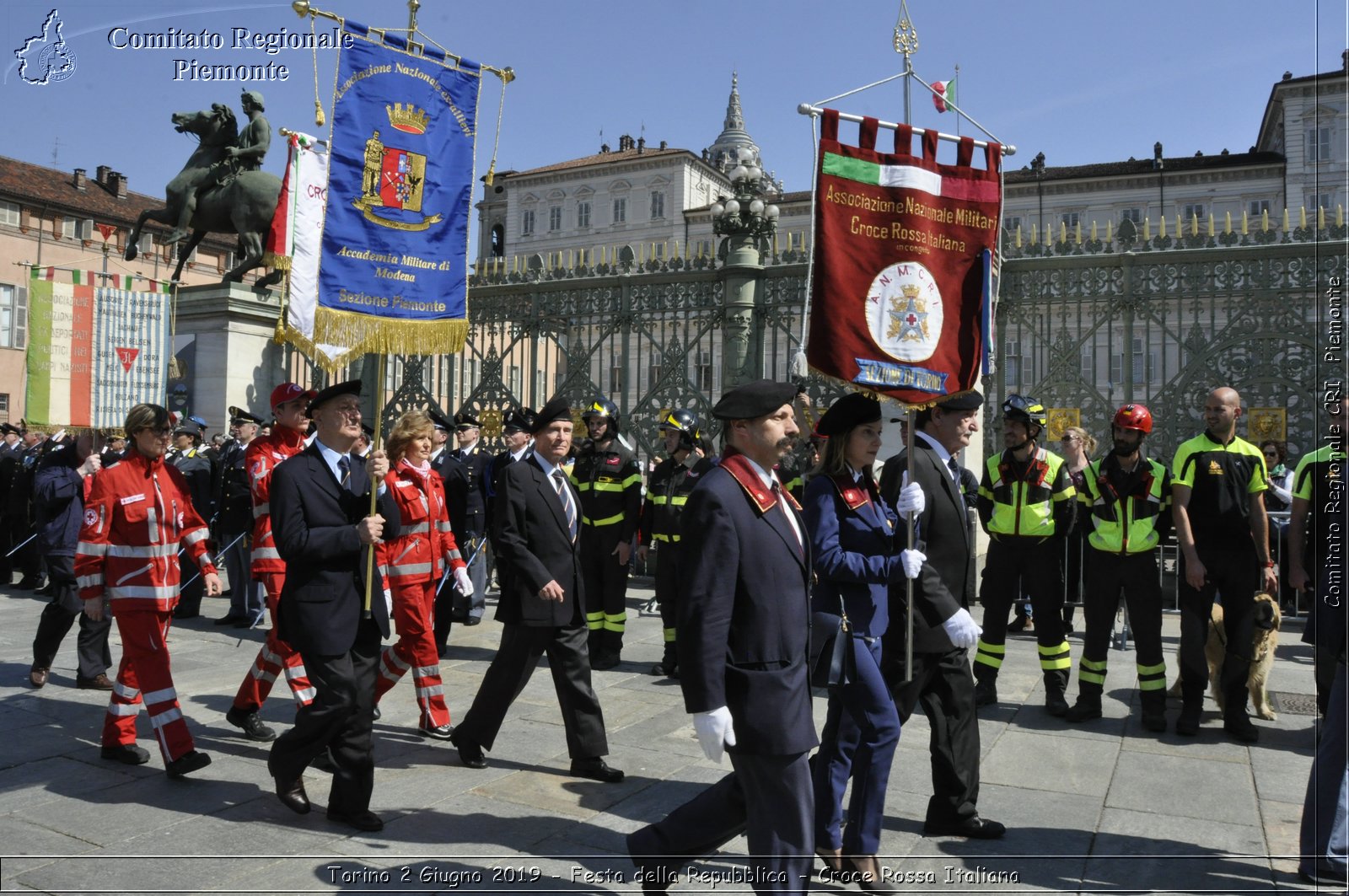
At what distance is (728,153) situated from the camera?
75.2 meters

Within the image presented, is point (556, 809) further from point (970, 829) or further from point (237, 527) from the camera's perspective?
point (237, 527)

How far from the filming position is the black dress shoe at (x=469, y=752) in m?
5.48

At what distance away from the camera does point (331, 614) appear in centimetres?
469

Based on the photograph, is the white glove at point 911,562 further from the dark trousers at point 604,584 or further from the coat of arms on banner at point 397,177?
the dark trousers at point 604,584

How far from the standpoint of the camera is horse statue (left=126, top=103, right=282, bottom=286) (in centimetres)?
1395

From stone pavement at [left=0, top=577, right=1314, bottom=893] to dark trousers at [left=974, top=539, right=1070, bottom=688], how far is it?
399mm

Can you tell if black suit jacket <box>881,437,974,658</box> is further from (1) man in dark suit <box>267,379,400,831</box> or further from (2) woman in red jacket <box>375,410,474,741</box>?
(2) woman in red jacket <box>375,410,474,741</box>

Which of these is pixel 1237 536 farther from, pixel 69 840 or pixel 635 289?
pixel 635 289

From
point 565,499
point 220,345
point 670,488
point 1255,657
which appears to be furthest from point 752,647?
point 220,345

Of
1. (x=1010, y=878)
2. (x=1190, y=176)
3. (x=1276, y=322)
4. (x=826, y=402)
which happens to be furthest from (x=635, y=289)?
(x=1190, y=176)

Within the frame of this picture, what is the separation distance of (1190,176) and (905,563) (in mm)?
42433

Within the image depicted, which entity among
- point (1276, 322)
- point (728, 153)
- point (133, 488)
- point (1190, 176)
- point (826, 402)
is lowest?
point (133, 488)

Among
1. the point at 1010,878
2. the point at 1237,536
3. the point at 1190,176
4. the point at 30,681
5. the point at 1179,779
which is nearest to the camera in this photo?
the point at 1010,878

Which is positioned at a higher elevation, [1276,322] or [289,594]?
[1276,322]
